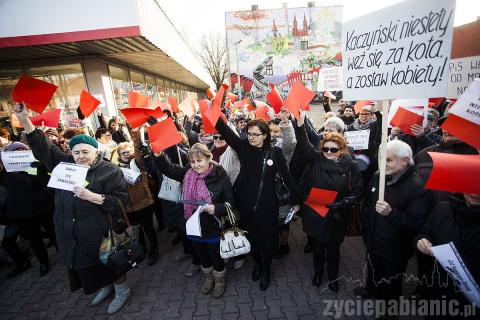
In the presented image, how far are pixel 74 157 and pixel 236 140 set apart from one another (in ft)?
5.53

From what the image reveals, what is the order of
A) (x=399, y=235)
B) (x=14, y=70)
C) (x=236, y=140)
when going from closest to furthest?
(x=399, y=235) → (x=236, y=140) → (x=14, y=70)

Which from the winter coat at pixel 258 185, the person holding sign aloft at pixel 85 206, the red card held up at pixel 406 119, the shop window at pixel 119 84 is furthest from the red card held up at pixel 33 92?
the shop window at pixel 119 84

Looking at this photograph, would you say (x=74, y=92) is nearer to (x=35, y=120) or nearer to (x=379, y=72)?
(x=35, y=120)

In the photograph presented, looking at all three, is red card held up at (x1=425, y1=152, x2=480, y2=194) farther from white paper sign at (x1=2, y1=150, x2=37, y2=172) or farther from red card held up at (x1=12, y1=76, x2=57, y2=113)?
white paper sign at (x1=2, y1=150, x2=37, y2=172)

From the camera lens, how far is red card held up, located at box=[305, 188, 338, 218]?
2.84 meters

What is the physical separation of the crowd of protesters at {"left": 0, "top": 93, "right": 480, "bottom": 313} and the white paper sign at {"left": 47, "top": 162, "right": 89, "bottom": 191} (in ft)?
0.32

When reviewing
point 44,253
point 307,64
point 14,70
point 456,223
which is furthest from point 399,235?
point 307,64

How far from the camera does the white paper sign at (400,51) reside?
6.01 feet

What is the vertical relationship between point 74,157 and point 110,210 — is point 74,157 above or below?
above

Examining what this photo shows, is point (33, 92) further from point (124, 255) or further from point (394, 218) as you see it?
point (394, 218)

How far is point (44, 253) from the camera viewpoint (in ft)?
13.0

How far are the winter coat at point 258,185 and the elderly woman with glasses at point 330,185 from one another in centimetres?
25

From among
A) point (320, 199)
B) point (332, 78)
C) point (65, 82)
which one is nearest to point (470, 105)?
point (320, 199)

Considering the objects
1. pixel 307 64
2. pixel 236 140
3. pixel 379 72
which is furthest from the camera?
pixel 307 64
